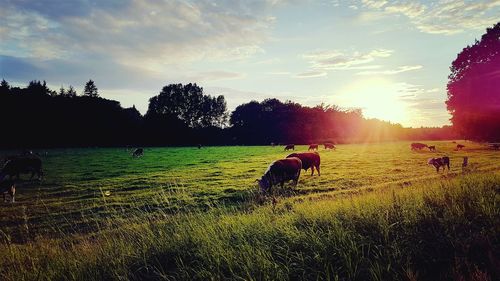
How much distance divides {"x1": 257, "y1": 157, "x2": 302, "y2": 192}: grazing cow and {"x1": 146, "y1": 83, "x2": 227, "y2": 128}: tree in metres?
87.3

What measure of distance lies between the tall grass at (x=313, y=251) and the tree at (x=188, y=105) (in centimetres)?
9792

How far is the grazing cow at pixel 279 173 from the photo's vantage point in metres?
16.4

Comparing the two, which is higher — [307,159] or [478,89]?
[478,89]

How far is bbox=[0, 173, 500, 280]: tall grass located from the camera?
484 cm

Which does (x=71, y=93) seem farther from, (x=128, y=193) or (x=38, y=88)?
(x=128, y=193)

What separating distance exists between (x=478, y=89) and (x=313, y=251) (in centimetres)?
4825

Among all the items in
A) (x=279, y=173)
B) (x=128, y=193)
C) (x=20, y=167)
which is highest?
(x=279, y=173)

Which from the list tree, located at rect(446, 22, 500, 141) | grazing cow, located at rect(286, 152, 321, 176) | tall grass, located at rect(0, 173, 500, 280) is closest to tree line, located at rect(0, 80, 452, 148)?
tree, located at rect(446, 22, 500, 141)

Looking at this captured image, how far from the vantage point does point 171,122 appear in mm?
89000

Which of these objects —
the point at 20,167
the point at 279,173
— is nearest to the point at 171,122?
the point at 20,167

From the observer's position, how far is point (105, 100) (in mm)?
89938

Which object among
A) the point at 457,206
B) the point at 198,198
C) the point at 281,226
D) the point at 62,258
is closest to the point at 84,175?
the point at 198,198

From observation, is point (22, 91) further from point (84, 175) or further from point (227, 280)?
point (227, 280)

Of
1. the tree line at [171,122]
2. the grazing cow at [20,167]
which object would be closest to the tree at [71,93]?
the tree line at [171,122]
